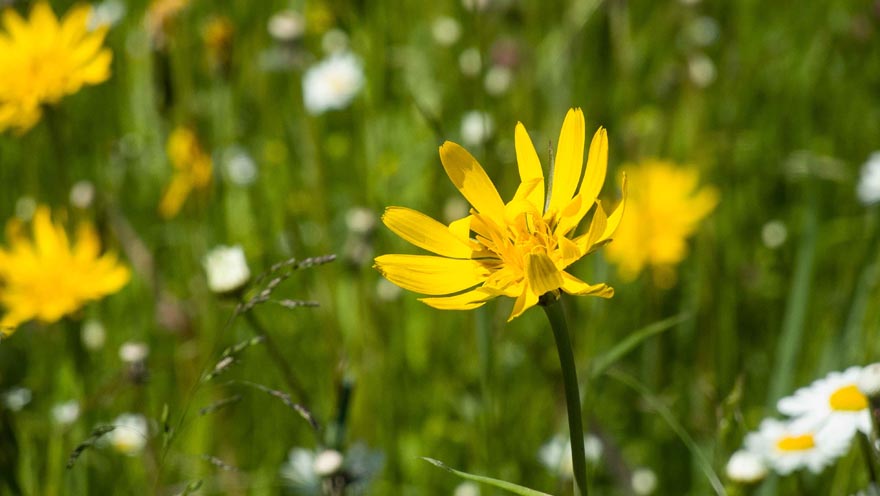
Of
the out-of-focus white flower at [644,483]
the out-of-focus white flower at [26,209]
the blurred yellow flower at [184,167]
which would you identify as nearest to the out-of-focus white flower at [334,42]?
the blurred yellow flower at [184,167]

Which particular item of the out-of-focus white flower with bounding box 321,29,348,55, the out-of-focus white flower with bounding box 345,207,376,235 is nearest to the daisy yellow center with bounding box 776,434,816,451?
the out-of-focus white flower with bounding box 345,207,376,235

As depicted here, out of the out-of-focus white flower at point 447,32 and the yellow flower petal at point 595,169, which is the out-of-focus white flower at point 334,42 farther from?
the yellow flower petal at point 595,169

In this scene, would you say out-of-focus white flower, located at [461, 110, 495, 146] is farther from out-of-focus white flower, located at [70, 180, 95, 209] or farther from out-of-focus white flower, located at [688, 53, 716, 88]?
out-of-focus white flower, located at [70, 180, 95, 209]

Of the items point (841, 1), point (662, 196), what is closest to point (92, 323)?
point (662, 196)

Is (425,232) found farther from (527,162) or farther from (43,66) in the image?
(43,66)

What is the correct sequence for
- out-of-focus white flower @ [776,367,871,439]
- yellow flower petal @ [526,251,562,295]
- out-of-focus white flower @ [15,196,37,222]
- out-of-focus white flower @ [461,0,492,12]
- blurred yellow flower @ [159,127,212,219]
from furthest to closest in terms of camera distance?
out-of-focus white flower @ [15,196,37,222], blurred yellow flower @ [159,127,212,219], out-of-focus white flower @ [461,0,492,12], out-of-focus white flower @ [776,367,871,439], yellow flower petal @ [526,251,562,295]

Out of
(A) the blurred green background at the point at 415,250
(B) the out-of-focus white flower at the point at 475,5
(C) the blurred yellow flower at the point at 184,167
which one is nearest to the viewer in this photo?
(B) the out-of-focus white flower at the point at 475,5

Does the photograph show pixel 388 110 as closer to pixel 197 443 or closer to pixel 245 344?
pixel 197 443
